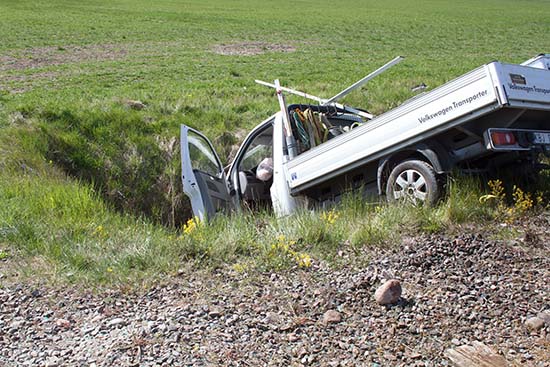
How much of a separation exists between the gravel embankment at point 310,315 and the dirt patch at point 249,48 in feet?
74.9

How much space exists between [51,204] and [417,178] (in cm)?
409

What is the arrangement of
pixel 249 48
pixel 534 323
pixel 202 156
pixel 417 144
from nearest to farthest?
pixel 534 323 → pixel 417 144 → pixel 202 156 → pixel 249 48

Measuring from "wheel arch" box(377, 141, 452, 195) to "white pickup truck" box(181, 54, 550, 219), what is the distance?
0.01 m

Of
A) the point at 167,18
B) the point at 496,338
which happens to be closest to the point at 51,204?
the point at 496,338

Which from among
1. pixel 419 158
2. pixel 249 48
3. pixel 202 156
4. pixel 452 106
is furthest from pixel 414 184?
pixel 249 48

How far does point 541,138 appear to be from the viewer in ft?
21.0

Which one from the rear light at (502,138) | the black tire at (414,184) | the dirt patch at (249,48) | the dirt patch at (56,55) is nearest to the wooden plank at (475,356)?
the black tire at (414,184)

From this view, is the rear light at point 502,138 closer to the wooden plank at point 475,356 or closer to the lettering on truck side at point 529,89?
the lettering on truck side at point 529,89

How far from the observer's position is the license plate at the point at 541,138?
20.8 ft

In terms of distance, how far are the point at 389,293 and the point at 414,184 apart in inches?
87.6

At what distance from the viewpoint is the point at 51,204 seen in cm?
713

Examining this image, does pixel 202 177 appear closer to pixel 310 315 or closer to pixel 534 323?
pixel 310 315

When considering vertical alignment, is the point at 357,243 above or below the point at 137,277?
below

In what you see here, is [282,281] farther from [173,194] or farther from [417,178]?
[173,194]
